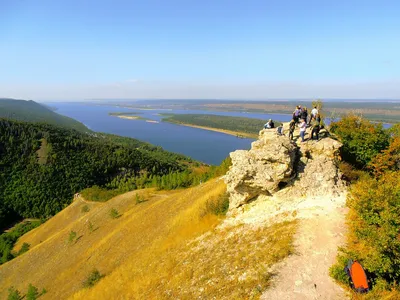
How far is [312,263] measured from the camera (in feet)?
38.4

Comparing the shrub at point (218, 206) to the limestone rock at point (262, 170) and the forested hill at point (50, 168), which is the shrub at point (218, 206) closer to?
the limestone rock at point (262, 170)

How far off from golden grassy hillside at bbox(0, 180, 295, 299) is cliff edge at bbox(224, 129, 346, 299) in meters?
1.02

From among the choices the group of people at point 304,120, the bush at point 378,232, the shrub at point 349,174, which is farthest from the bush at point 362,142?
the bush at point 378,232

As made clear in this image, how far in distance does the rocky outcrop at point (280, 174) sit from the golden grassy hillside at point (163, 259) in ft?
9.50

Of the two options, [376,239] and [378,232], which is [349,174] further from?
[376,239]

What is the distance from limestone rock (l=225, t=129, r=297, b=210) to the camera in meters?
17.2

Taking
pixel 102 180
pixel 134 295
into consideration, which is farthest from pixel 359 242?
pixel 102 180

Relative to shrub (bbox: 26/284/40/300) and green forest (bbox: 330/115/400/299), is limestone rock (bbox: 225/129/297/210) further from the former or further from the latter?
shrub (bbox: 26/284/40/300)

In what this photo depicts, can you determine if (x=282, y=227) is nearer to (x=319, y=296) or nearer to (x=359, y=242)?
(x=359, y=242)

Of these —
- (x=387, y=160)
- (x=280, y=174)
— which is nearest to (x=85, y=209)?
(x=280, y=174)

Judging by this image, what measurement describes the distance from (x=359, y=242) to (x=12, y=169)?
4858 inches

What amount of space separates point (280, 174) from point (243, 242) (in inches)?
206

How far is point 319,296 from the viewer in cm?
1002

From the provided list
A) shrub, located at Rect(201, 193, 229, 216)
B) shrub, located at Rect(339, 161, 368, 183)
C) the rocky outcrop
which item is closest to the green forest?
the rocky outcrop
